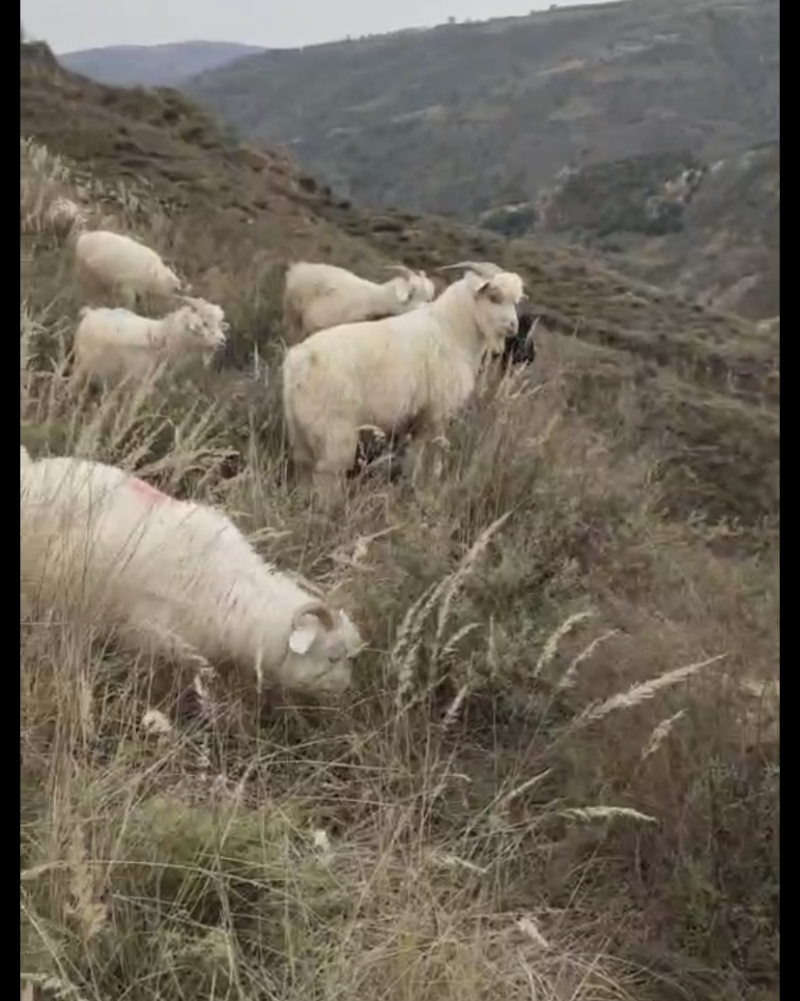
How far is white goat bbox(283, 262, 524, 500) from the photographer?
5.79 m

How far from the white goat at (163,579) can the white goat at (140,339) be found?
10.1ft

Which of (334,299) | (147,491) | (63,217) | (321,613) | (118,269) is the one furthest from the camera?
(63,217)

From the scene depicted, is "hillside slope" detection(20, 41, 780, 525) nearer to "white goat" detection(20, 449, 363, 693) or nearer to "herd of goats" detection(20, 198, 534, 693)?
"herd of goats" detection(20, 198, 534, 693)

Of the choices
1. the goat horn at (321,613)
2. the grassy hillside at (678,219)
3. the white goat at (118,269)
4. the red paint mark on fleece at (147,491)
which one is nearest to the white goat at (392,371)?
the red paint mark on fleece at (147,491)

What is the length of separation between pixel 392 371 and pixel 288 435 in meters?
0.62

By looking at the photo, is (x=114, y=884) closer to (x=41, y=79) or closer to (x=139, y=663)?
(x=139, y=663)

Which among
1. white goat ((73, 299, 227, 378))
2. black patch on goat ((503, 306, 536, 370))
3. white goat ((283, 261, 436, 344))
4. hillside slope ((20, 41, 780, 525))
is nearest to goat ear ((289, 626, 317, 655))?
white goat ((73, 299, 227, 378))

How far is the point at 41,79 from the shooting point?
72.5 ft

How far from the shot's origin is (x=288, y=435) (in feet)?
19.3

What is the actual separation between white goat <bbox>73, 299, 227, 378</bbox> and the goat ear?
11.3 feet

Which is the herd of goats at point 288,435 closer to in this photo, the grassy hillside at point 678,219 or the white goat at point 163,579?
the white goat at point 163,579

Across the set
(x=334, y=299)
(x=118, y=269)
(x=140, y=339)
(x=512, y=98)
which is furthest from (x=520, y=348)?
(x=512, y=98)

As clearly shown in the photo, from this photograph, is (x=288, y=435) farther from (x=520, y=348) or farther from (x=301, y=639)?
(x=301, y=639)

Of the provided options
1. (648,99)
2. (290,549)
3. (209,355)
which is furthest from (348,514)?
(648,99)
